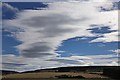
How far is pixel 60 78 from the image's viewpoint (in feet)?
175

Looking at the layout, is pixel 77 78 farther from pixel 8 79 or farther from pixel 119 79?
pixel 8 79

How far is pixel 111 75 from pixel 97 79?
590 centimetres

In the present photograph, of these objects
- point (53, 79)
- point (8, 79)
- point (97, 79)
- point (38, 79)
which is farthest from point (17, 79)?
point (97, 79)

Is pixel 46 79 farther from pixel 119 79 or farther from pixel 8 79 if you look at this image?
pixel 119 79

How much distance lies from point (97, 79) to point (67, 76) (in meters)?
11.4

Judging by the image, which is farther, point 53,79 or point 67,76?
point 67,76

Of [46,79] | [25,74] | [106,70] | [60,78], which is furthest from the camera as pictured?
[106,70]

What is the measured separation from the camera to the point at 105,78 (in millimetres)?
55156

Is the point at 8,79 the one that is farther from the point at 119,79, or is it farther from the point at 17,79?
the point at 119,79

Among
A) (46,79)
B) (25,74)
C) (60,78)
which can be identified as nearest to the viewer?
(46,79)

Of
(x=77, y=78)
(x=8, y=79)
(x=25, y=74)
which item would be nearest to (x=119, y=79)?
(x=77, y=78)

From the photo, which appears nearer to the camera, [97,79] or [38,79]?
[38,79]

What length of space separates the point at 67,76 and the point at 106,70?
17722 millimetres

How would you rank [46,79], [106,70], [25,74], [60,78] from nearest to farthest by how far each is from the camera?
1. [46,79]
2. [60,78]
3. [25,74]
4. [106,70]
